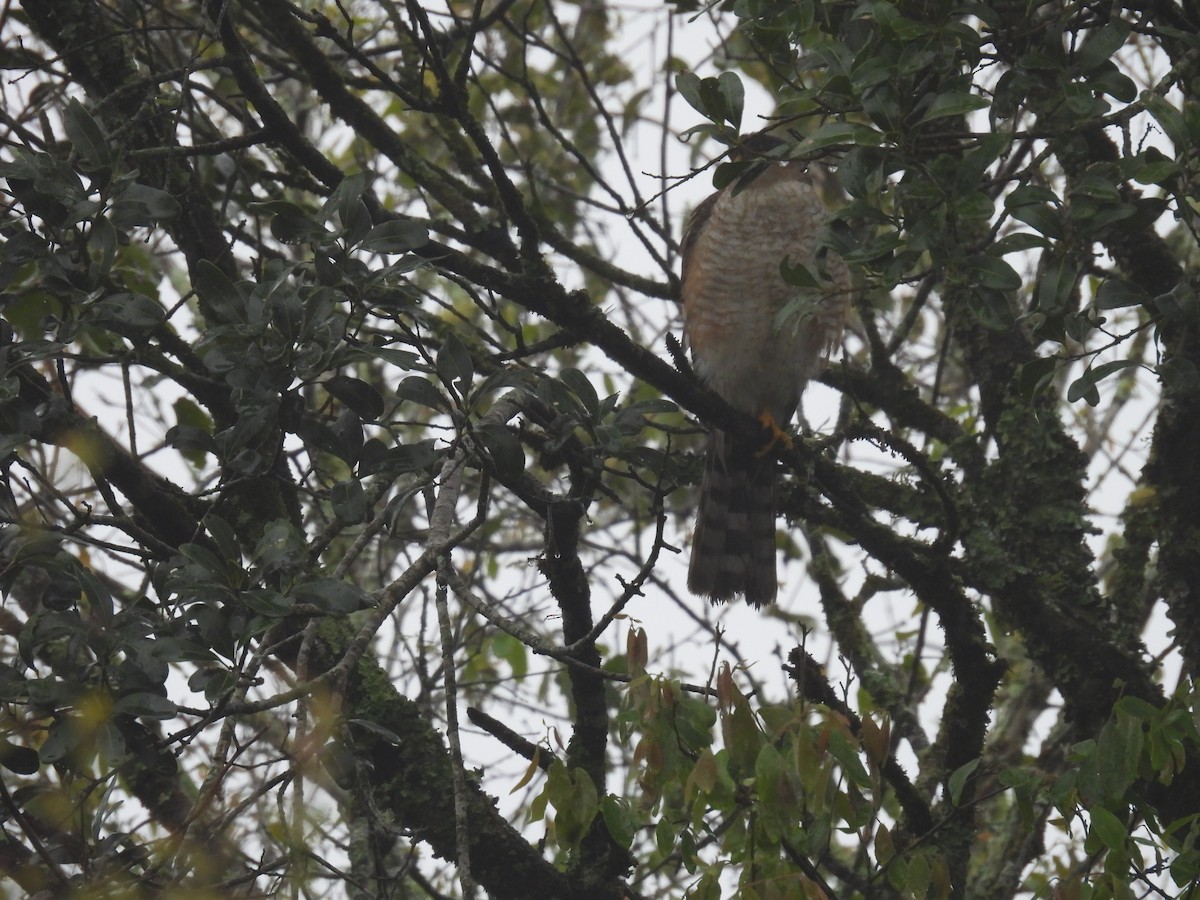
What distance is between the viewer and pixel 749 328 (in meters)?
4.55

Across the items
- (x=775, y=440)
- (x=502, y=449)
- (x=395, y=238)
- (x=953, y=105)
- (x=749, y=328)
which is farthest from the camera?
(x=749, y=328)

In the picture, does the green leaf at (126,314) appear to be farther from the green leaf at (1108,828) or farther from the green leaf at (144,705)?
the green leaf at (1108,828)

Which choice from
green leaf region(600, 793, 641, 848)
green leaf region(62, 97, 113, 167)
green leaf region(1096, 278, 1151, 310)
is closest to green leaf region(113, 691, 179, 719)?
green leaf region(600, 793, 641, 848)

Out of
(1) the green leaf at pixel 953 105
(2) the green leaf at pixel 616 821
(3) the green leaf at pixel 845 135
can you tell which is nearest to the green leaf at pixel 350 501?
(2) the green leaf at pixel 616 821

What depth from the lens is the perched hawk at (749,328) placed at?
4.41m

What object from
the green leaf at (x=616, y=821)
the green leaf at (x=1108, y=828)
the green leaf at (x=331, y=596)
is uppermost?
the green leaf at (x=331, y=596)

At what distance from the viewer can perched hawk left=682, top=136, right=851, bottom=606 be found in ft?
14.5

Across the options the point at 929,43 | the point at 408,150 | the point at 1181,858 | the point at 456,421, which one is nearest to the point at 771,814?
the point at 1181,858

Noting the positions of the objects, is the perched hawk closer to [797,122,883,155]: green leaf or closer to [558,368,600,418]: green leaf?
[558,368,600,418]: green leaf

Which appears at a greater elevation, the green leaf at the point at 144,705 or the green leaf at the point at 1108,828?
the green leaf at the point at 144,705

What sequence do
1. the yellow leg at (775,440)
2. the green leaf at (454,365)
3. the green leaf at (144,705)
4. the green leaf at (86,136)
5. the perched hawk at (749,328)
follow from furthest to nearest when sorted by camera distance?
1. the perched hawk at (749,328)
2. the yellow leg at (775,440)
3. the green leaf at (86,136)
4. the green leaf at (454,365)
5. the green leaf at (144,705)

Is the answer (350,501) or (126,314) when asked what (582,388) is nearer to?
(350,501)

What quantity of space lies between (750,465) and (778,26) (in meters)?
2.39

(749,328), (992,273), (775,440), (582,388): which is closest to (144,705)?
(582,388)
